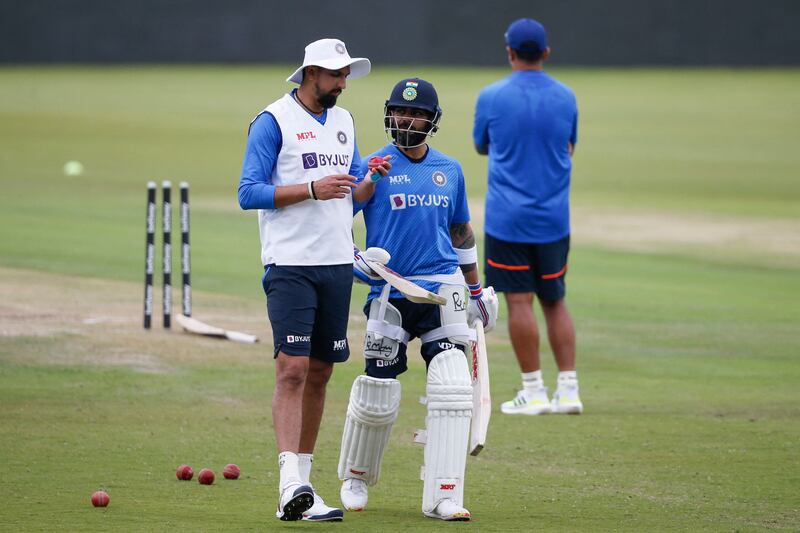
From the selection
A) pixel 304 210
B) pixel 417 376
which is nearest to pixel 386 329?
pixel 304 210

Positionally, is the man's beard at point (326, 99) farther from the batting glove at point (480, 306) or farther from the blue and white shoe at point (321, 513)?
the blue and white shoe at point (321, 513)

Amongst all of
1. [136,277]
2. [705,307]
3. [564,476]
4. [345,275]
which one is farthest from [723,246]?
[345,275]

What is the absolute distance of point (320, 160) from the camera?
21.6 ft

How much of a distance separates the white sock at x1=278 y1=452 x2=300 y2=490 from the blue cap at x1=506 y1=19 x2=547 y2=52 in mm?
4408

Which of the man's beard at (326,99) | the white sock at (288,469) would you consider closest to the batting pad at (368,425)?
the white sock at (288,469)

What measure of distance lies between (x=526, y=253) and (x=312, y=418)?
332 centimetres

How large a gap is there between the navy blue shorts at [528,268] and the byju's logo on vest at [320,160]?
3241 millimetres

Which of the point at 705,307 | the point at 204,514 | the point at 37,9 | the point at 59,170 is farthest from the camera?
the point at 37,9

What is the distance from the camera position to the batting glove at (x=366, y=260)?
667 centimetres

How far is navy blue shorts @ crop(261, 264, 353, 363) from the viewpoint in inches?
254

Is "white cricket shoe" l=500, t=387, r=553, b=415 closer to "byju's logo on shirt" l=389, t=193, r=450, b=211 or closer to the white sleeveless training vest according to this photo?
"byju's logo on shirt" l=389, t=193, r=450, b=211

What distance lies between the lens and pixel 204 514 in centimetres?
643

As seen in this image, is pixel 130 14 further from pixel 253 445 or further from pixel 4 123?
pixel 253 445

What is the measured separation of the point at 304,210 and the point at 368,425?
1068mm
